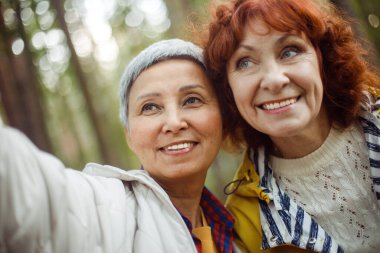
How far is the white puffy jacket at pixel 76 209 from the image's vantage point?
1.13 m

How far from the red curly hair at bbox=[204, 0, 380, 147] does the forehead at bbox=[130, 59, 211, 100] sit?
16 cm

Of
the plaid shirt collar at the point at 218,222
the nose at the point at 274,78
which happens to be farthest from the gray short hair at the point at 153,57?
the plaid shirt collar at the point at 218,222

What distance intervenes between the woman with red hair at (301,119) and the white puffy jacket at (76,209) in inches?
30.8

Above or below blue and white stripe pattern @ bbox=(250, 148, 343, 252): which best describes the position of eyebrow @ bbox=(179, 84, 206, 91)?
above

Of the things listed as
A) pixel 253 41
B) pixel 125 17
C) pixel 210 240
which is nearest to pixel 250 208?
pixel 210 240

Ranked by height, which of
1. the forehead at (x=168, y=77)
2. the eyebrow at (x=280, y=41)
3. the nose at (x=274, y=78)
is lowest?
the nose at (x=274, y=78)

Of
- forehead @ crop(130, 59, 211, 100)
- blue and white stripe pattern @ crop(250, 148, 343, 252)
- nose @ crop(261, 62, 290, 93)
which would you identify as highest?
forehead @ crop(130, 59, 211, 100)

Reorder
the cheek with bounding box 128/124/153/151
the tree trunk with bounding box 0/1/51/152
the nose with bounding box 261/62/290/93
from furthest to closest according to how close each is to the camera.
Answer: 1. the tree trunk with bounding box 0/1/51/152
2. the cheek with bounding box 128/124/153/151
3. the nose with bounding box 261/62/290/93

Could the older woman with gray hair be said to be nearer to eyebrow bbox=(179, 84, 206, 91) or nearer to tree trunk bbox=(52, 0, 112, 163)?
eyebrow bbox=(179, 84, 206, 91)

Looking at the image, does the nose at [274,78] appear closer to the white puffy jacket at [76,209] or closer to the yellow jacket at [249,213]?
the yellow jacket at [249,213]

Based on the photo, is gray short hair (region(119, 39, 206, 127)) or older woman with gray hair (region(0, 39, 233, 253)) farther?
gray short hair (region(119, 39, 206, 127))

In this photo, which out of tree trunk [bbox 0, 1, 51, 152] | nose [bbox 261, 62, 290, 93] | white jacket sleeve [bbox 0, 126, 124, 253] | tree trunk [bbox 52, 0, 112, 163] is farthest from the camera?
tree trunk [bbox 52, 0, 112, 163]

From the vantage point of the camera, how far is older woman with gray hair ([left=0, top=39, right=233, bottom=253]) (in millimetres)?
1163

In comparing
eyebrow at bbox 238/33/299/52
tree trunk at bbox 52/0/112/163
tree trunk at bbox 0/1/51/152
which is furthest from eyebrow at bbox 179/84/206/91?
tree trunk at bbox 52/0/112/163
